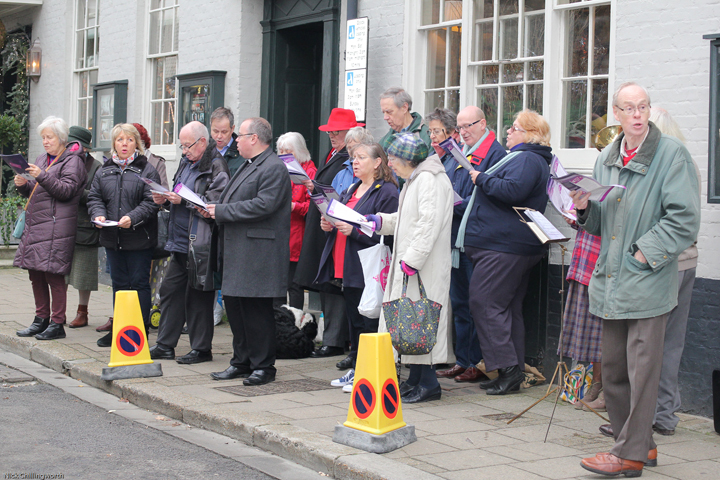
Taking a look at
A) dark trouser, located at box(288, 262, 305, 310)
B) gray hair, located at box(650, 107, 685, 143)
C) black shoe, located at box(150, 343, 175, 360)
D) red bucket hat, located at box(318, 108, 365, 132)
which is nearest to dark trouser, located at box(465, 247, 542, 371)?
gray hair, located at box(650, 107, 685, 143)

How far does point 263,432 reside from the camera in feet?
16.8

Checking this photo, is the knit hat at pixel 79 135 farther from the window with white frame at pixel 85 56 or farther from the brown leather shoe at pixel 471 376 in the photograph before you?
the window with white frame at pixel 85 56

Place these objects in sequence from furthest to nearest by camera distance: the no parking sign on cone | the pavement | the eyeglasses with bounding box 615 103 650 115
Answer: the no parking sign on cone, the pavement, the eyeglasses with bounding box 615 103 650 115

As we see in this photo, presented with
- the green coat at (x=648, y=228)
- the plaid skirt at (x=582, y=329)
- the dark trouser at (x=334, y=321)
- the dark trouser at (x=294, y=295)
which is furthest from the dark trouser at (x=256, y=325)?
the green coat at (x=648, y=228)

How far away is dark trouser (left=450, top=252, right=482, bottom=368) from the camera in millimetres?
6965

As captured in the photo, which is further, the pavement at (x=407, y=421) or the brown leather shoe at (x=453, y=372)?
the brown leather shoe at (x=453, y=372)

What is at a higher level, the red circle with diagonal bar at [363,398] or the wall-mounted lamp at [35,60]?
the wall-mounted lamp at [35,60]

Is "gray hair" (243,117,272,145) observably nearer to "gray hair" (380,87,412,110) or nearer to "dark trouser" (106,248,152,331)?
"gray hair" (380,87,412,110)

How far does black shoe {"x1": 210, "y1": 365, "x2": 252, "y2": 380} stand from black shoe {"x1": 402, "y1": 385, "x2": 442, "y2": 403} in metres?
1.45

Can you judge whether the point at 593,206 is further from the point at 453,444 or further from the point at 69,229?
the point at 69,229

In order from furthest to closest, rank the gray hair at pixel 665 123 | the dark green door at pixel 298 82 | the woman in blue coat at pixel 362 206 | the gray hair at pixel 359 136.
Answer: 1. the dark green door at pixel 298 82
2. the gray hair at pixel 359 136
3. the woman in blue coat at pixel 362 206
4. the gray hair at pixel 665 123

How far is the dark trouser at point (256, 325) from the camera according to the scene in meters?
6.56

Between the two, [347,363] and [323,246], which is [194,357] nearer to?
[347,363]

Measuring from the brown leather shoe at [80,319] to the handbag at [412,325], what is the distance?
4.82m
